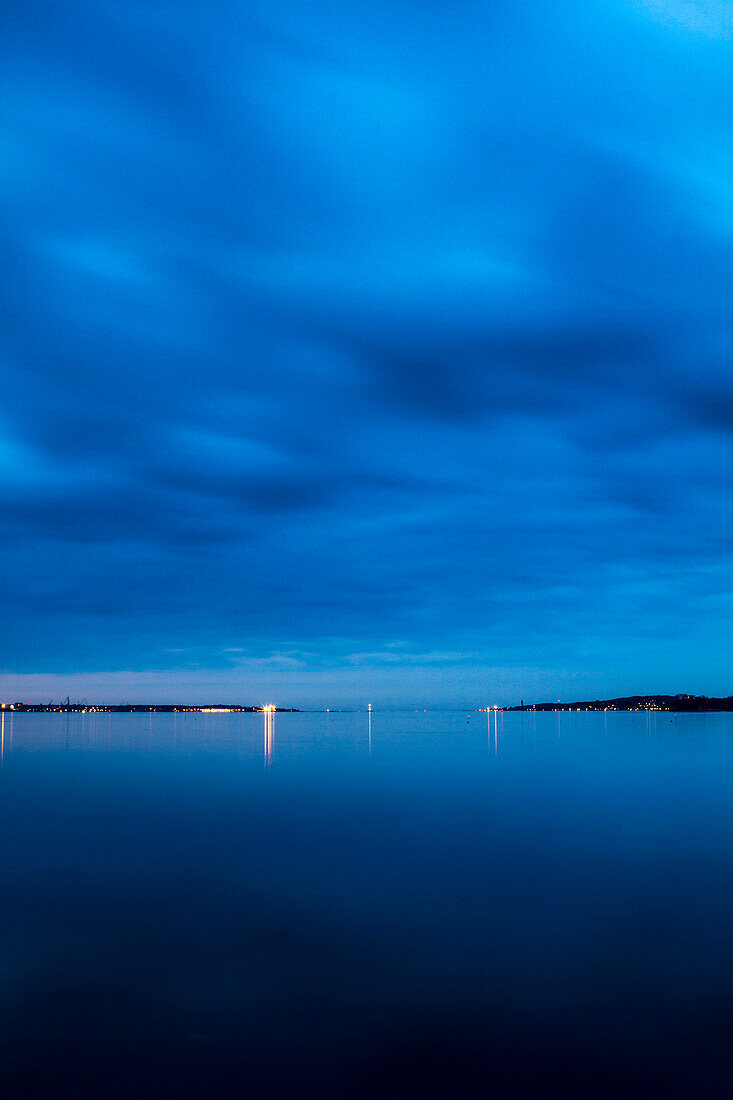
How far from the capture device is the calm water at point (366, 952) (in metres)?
10.6

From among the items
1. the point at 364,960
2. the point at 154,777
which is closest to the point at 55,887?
the point at 364,960

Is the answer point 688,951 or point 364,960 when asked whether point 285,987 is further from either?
point 688,951

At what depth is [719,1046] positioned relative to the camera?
11.0m

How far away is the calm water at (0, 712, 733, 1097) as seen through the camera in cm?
1058

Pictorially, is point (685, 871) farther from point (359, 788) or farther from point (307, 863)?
point (359, 788)

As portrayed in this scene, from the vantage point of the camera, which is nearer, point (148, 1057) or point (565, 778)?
point (148, 1057)

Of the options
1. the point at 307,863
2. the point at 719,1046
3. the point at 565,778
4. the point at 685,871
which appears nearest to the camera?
the point at 719,1046

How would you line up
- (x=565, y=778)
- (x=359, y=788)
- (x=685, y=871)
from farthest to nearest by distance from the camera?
(x=565, y=778)
(x=359, y=788)
(x=685, y=871)

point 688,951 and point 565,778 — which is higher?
point 688,951

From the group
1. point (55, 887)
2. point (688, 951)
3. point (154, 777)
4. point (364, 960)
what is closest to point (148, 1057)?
point (364, 960)

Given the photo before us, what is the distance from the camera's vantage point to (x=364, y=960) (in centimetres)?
1466

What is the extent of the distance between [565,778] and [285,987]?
4129 centimetres

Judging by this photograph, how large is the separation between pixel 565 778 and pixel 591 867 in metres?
29.7

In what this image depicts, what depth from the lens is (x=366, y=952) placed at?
15.1m
